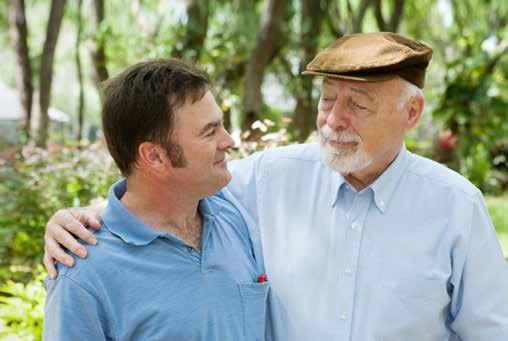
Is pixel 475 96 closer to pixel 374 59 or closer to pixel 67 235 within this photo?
pixel 374 59

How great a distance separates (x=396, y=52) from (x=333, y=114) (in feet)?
0.94

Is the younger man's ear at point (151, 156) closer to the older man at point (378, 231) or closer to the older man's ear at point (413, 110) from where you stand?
the older man at point (378, 231)

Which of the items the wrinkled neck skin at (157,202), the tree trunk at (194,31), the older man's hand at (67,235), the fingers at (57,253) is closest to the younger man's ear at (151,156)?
the wrinkled neck skin at (157,202)

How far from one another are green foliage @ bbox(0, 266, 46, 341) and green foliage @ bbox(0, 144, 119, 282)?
135cm

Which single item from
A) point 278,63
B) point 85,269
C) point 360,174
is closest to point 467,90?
point 278,63

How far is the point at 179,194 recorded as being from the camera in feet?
7.25

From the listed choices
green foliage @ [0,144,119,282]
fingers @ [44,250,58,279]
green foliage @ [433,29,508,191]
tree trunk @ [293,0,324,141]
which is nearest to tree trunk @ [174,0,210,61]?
tree trunk @ [293,0,324,141]

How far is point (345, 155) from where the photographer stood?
93.7 inches

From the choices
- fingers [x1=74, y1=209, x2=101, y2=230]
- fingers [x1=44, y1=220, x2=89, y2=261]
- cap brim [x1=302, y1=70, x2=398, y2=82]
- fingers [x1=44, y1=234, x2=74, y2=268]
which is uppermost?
cap brim [x1=302, y1=70, x2=398, y2=82]

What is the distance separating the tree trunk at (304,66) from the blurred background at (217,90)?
0.02 metres

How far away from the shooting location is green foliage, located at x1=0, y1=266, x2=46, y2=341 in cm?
432

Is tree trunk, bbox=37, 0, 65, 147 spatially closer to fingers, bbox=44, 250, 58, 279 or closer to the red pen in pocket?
the red pen in pocket

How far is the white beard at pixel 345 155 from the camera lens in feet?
7.80

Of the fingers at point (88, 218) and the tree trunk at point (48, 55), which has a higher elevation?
the fingers at point (88, 218)
